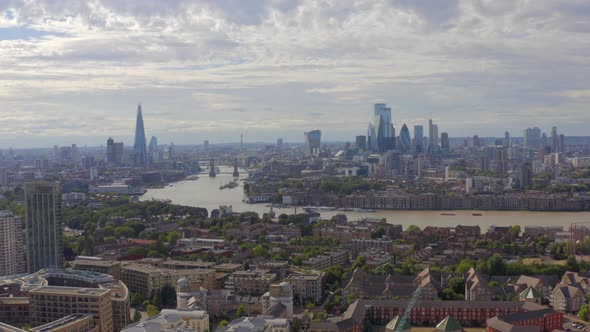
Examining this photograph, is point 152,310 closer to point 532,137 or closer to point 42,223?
point 42,223

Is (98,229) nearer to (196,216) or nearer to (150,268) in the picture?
(196,216)

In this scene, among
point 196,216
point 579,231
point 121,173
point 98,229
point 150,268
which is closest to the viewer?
point 150,268

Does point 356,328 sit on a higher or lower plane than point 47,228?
lower

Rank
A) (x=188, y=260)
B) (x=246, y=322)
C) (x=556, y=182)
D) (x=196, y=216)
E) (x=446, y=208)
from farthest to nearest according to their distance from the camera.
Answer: (x=556, y=182) < (x=446, y=208) < (x=196, y=216) < (x=188, y=260) < (x=246, y=322)

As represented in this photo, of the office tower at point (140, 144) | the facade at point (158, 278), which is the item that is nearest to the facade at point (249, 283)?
the facade at point (158, 278)

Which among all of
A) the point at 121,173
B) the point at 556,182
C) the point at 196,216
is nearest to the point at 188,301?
the point at 196,216

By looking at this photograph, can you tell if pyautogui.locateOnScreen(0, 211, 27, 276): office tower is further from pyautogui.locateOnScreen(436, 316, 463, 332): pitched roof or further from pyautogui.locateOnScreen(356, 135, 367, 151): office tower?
pyautogui.locateOnScreen(356, 135, 367, 151): office tower
